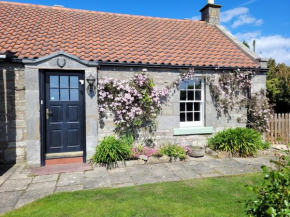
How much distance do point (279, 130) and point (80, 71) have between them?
8311mm

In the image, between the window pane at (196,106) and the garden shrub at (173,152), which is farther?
the window pane at (196,106)

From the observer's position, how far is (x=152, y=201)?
3691 millimetres

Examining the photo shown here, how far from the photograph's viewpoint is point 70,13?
948 cm

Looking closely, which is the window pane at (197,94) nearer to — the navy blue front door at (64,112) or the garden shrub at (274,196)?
the navy blue front door at (64,112)

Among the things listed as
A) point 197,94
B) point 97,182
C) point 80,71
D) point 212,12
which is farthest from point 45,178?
point 212,12

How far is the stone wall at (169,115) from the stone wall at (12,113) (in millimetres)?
2348

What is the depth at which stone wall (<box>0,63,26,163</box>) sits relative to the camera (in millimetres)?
5812

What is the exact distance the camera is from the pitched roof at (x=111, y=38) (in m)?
6.59

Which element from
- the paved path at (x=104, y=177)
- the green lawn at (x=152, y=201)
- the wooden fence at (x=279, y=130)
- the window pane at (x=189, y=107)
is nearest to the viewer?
the green lawn at (x=152, y=201)

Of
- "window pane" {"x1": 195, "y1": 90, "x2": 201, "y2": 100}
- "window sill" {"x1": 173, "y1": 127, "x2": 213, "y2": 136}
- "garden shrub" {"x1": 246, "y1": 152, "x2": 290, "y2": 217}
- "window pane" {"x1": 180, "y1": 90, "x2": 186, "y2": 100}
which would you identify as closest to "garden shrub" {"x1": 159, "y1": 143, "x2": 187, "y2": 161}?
"window sill" {"x1": 173, "y1": 127, "x2": 213, "y2": 136}

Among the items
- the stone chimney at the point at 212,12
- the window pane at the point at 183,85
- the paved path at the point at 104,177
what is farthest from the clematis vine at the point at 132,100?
the stone chimney at the point at 212,12

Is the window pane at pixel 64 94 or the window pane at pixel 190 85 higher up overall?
the window pane at pixel 190 85

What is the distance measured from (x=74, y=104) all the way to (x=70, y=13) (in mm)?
5775

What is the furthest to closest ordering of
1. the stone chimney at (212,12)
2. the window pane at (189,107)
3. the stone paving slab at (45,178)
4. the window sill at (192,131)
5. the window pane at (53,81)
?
the stone chimney at (212,12), the window pane at (189,107), the window sill at (192,131), the window pane at (53,81), the stone paving slab at (45,178)
